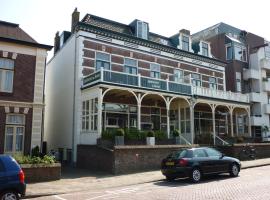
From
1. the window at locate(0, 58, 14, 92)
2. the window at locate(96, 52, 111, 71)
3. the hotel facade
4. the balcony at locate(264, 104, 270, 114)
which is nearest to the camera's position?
the window at locate(0, 58, 14, 92)

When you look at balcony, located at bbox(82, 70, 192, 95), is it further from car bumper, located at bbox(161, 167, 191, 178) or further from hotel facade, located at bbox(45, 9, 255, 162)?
car bumper, located at bbox(161, 167, 191, 178)

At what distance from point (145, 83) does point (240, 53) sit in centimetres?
1872

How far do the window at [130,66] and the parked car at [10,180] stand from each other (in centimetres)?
1600

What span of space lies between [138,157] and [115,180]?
325 centimetres

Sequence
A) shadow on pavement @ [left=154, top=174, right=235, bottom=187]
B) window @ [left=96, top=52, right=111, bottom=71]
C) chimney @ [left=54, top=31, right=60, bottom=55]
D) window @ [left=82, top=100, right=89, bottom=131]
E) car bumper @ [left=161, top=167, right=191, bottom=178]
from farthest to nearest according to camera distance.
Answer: chimney @ [left=54, top=31, right=60, bottom=55] < window @ [left=96, top=52, right=111, bottom=71] < window @ [left=82, top=100, right=89, bottom=131] < car bumper @ [left=161, top=167, right=191, bottom=178] < shadow on pavement @ [left=154, top=174, right=235, bottom=187]

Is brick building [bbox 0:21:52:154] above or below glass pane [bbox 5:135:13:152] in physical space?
above

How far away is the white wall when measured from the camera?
75.6ft

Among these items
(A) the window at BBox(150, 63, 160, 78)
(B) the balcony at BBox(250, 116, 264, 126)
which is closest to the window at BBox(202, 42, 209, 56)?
(A) the window at BBox(150, 63, 160, 78)

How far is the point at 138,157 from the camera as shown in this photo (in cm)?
1747

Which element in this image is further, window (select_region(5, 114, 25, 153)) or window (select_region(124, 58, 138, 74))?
window (select_region(124, 58, 138, 74))

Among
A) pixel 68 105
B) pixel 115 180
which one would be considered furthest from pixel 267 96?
pixel 115 180

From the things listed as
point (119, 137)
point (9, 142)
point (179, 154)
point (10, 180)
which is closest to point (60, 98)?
point (9, 142)

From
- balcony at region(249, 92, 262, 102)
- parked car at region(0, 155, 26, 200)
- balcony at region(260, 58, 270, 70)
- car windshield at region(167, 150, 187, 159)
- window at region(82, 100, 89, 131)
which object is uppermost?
balcony at region(260, 58, 270, 70)

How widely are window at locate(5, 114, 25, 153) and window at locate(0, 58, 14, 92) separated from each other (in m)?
A: 1.80
